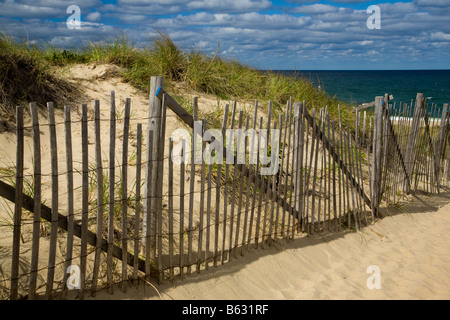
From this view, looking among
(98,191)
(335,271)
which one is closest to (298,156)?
(335,271)

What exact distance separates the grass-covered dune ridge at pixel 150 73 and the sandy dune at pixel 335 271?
3.23m

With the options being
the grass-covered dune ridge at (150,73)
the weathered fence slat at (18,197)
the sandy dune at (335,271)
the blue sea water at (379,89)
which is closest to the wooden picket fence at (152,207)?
the weathered fence slat at (18,197)

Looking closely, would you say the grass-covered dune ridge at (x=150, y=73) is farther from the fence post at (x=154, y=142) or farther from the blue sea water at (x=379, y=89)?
the fence post at (x=154, y=142)

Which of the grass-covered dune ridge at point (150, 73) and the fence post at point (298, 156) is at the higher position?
the grass-covered dune ridge at point (150, 73)

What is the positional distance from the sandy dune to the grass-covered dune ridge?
3229mm

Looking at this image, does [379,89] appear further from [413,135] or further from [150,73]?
[150,73]

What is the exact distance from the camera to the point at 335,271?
146 inches

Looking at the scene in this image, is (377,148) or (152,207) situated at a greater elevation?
(377,148)

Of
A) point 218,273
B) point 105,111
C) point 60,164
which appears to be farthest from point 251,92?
point 218,273

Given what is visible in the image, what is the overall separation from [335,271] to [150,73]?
168 inches

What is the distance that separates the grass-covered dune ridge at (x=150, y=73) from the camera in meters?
4.98

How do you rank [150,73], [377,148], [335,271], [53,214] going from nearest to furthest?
[53,214], [335,271], [377,148], [150,73]

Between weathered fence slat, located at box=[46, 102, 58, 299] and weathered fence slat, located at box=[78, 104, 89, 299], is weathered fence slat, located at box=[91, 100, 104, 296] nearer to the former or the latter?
weathered fence slat, located at box=[78, 104, 89, 299]
